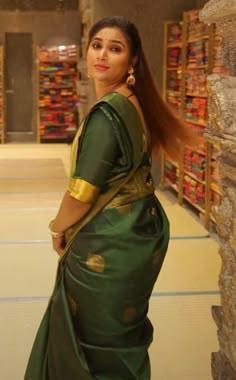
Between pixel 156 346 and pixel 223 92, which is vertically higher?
pixel 223 92

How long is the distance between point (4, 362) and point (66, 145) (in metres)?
8.45

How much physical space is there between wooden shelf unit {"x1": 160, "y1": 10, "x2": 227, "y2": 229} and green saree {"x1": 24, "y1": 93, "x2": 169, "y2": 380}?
2.92 m

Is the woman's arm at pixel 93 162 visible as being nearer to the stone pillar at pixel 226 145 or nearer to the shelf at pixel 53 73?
the stone pillar at pixel 226 145

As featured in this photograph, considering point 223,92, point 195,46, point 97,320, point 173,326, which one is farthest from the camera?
point 195,46

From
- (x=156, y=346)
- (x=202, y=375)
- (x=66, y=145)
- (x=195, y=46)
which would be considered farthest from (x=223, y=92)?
(x=66, y=145)

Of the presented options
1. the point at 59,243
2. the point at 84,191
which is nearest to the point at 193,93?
the point at 59,243

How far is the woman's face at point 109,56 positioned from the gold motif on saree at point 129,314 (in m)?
0.67

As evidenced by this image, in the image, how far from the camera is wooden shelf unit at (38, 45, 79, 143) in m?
11.2

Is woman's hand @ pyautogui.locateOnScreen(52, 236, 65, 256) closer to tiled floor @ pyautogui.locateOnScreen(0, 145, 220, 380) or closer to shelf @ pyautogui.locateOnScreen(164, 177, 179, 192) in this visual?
tiled floor @ pyautogui.locateOnScreen(0, 145, 220, 380)

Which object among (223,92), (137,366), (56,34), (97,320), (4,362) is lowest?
(4,362)

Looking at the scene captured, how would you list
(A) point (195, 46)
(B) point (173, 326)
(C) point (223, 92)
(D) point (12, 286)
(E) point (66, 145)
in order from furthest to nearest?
(E) point (66, 145)
(A) point (195, 46)
(D) point (12, 286)
(B) point (173, 326)
(C) point (223, 92)

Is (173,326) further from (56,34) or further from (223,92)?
(56,34)

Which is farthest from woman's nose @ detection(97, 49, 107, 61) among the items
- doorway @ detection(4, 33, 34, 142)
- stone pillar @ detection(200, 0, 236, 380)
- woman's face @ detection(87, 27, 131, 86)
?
doorway @ detection(4, 33, 34, 142)

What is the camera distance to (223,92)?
1748 millimetres
